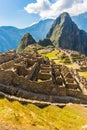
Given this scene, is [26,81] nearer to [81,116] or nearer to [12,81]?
[12,81]

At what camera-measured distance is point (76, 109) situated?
49094 millimetres

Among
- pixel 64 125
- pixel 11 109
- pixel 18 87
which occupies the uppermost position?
pixel 18 87

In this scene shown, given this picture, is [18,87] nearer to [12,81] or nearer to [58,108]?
[12,81]

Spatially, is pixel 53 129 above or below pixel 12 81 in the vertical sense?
below

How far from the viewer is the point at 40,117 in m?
37.6

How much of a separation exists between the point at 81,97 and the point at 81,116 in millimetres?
12999

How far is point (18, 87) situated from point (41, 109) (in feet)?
24.6

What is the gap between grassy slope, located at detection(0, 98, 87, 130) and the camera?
31859mm

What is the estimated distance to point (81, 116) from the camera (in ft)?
147

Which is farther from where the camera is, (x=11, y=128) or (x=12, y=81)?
(x=12, y=81)

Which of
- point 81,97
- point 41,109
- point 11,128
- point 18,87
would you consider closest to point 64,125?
point 41,109

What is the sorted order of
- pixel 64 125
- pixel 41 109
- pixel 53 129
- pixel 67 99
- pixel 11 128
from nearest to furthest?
pixel 11 128, pixel 53 129, pixel 64 125, pixel 41 109, pixel 67 99

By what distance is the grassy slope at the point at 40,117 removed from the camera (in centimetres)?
3186

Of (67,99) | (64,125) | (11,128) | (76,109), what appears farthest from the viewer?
(67,99)
